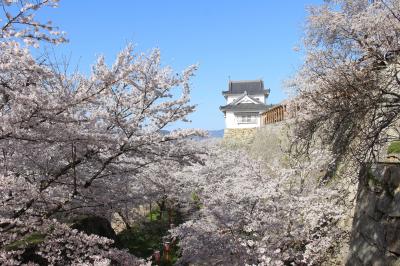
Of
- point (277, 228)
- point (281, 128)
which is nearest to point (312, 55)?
point (277, 228)

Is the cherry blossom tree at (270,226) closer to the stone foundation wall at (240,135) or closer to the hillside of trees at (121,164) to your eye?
the hillside of trees at (121,164)

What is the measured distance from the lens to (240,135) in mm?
34094

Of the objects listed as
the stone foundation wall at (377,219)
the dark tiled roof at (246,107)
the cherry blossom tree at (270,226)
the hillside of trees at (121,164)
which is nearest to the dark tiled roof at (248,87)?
the dark tiled roof at (246,107)

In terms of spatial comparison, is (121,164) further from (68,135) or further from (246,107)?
(246,107)

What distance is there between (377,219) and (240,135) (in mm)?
27680

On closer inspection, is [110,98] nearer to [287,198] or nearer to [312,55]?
[287,198]

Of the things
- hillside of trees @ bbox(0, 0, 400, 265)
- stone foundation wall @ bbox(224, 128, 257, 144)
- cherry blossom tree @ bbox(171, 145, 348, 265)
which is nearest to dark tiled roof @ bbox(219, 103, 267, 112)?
stone foundation wall @ bbox(224, 128, 257, 144)

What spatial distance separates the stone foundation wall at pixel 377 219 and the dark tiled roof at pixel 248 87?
1711 inches

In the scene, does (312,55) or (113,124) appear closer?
(113,124)

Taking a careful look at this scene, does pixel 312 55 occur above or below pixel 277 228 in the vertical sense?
above

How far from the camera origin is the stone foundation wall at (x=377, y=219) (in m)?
5.78

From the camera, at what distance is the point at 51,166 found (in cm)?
627

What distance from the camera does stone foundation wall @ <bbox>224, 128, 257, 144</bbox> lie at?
106ft

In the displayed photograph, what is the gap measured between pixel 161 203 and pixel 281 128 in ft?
28.6
